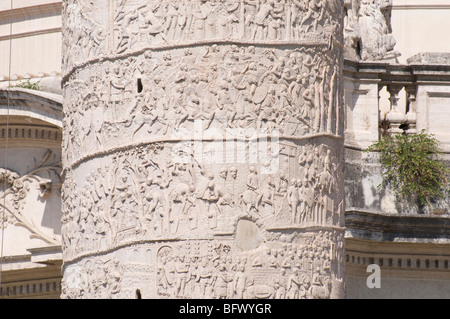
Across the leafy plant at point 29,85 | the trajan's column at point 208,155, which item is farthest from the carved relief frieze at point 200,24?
the leafy plant at point 29,85

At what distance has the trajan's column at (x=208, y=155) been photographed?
6180mm

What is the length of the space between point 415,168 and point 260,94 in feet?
15.8

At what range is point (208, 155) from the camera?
620 centimetres

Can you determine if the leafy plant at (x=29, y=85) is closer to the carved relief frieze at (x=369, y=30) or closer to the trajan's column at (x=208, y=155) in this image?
the carved relief frieze at (x=369, y=30)

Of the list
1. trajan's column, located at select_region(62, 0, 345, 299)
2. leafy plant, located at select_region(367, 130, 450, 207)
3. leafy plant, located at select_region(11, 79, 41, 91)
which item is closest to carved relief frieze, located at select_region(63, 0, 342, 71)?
trajan's column, located at select_region(62, 0, 345, 299)

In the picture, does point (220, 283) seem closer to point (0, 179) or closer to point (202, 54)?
point (202, 54)

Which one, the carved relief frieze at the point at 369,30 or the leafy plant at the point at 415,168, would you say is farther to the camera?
the carved relief frieze at the point at 369,30

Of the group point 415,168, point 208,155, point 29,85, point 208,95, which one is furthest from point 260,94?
point 29,85

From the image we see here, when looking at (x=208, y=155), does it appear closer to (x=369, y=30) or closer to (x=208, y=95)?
(x=208, y=95)

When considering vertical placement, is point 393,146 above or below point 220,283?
above

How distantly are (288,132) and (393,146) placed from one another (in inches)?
187

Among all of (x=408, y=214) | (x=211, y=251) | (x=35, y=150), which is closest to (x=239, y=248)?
(x=211, y=251)

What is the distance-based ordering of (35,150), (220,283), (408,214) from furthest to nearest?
1. (35,150)
2. (408,214)
3. (220,283)

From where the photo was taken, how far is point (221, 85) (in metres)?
6.26
